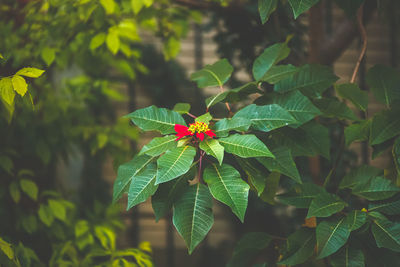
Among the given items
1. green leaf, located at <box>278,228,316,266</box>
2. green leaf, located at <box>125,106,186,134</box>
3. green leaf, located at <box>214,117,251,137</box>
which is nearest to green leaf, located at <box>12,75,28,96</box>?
green leaf, located at <box>125,106,186,134</box>

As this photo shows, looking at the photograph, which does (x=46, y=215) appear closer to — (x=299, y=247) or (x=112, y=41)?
(x=112, y=41)

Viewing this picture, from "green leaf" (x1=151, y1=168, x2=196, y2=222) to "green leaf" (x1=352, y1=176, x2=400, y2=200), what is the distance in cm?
54

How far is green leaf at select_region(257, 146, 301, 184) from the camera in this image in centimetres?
111

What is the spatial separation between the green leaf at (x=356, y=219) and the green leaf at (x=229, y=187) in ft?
1.09

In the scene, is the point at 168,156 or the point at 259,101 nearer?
the point at 168,156

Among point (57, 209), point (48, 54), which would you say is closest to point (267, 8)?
point (48, 54)

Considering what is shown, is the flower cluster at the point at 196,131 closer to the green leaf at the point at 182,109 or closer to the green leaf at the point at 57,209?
the green leaf at the point at 182,109

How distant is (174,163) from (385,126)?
25.5 inches

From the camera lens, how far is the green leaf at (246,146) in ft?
3.21

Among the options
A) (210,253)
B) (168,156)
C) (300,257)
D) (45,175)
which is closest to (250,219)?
(210,253)

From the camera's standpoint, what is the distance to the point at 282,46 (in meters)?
1.31

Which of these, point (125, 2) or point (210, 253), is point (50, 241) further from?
point (210, 253)

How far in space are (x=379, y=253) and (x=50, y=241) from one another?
1.38m

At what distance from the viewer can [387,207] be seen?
117 centimetres
